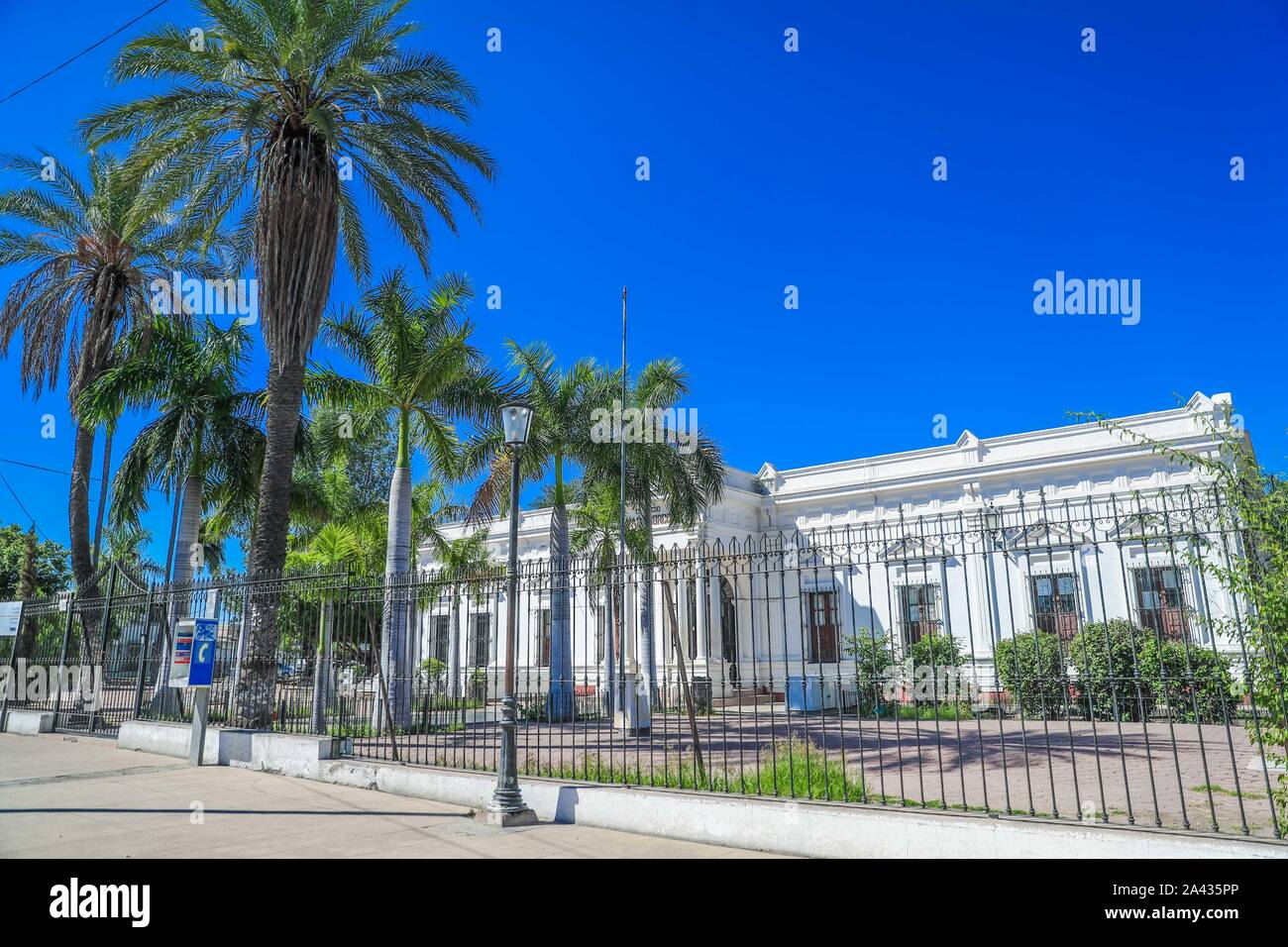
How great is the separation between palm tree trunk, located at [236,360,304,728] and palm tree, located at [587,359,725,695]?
7.82 meters

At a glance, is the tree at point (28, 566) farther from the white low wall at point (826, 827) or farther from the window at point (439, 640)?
the white low wall at point (826, 827)

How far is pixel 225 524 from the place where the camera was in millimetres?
21469

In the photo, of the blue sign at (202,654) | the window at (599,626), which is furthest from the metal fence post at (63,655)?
the window at (599,626)

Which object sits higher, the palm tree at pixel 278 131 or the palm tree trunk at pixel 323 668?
the palm tree at pixel 278 131

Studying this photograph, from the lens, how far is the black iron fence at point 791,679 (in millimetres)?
6129

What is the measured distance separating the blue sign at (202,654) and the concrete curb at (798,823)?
2.93 m

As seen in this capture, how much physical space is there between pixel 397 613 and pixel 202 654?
3615 millimetres

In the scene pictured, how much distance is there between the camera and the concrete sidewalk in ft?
21.4

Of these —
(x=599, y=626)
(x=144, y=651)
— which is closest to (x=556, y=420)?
(x=599, y=626)

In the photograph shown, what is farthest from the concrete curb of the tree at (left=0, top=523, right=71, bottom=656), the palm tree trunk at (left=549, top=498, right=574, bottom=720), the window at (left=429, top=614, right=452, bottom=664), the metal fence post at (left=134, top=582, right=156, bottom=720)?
the tree at (left=0, top=523, right=71, bottom=656)

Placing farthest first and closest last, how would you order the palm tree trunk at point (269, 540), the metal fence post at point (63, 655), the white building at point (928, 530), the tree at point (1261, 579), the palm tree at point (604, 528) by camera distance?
the white building at point (928, 530), the palm tree at point (604, 528), the metal fence post at point (63, 655), the palm tree trunk at point (269, 540), the tree at point (1261, 579)

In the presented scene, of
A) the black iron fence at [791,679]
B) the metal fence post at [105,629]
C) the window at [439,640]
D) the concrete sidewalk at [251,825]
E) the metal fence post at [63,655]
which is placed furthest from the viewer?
the metal fence post at [63,655]

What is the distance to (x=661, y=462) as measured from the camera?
19688 millimetres
